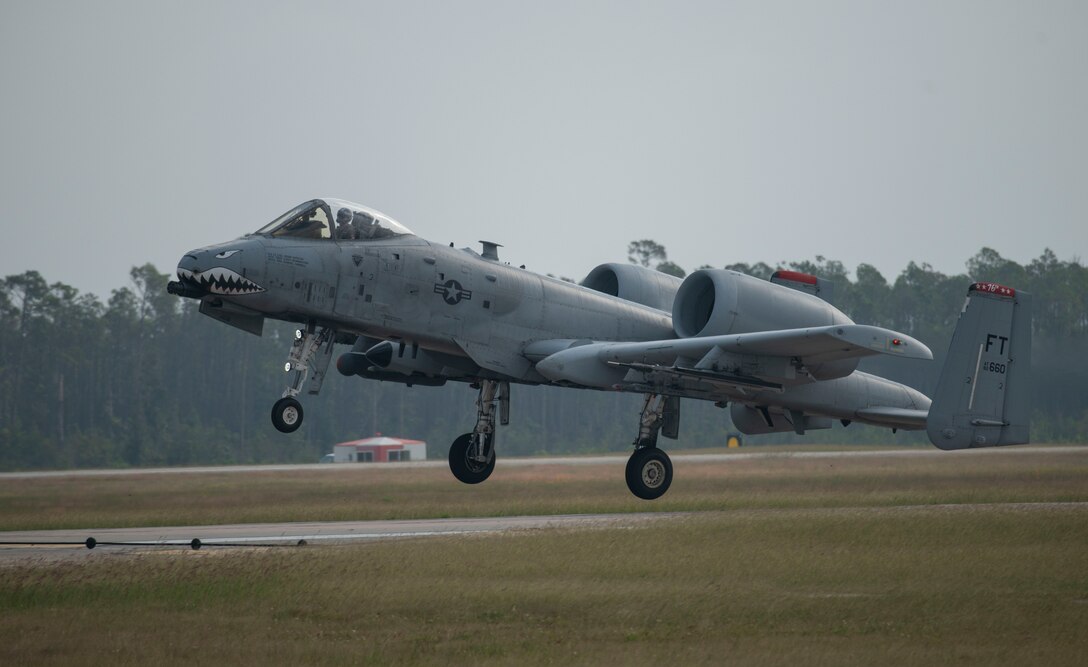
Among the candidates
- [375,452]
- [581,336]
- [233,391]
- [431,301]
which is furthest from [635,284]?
[233,391]

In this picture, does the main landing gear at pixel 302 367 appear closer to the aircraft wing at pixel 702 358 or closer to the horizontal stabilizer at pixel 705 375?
the aircraft wing at pixel 702 358

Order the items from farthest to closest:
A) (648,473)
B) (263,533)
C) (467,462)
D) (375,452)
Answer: (375,452) → (263,533) → (467,462) → (648,473)

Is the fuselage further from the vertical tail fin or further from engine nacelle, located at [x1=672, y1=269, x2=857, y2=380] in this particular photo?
the vertical tail fin

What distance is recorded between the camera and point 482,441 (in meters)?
21.0

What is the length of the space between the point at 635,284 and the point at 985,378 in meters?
5.80

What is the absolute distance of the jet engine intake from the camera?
19391 mm

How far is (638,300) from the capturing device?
868 inches

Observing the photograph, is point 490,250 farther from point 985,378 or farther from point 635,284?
point 985,378

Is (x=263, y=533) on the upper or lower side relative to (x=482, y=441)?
Answer: lower

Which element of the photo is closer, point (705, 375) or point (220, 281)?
point (220, 281)

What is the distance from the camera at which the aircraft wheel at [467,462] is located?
21109mm

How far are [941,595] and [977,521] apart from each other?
21.6 feet

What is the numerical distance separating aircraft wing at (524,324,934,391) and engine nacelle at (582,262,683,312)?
2878mm

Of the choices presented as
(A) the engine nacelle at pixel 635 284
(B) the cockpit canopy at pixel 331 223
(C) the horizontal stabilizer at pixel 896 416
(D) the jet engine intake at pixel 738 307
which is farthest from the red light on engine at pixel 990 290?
(B) the cockpit canopy at pixel 331 223
